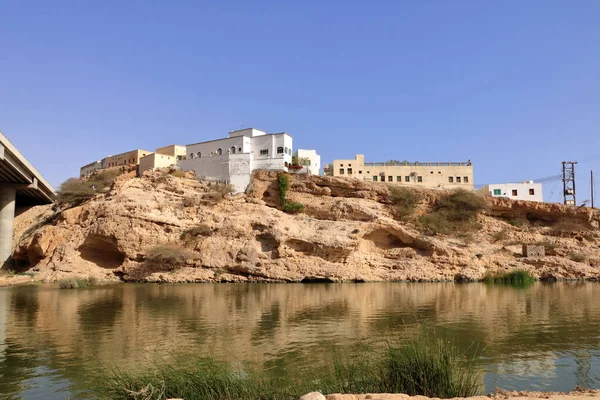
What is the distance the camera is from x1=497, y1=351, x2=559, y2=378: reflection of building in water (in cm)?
895

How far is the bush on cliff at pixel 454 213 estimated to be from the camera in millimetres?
37500

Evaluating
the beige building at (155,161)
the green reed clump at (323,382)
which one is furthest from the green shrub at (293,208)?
the green reed clump at (323,382)

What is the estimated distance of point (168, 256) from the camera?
101ft

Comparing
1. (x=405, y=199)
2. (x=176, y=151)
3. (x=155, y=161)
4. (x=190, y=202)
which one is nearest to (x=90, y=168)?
(x=176, y=151)

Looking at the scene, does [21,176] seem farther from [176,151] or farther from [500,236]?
[500,236]

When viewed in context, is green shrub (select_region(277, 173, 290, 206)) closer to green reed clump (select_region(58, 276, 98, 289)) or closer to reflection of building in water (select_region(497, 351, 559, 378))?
green reed clump (select_region(58, 276, 98, 289))

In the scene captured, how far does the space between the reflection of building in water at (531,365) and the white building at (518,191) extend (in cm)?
4304

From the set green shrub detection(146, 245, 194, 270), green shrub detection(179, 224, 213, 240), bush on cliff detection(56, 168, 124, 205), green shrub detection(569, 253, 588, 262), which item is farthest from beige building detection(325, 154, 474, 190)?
bush on cliff detection(56, 168, 124, 205)

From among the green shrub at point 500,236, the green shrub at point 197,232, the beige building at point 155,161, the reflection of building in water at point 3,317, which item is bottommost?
the reflection of building in water at point 3,317

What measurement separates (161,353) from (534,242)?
116ft

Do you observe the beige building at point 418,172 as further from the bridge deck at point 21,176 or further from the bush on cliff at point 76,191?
the bridge deck at point 21,176

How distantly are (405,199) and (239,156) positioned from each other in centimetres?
1642

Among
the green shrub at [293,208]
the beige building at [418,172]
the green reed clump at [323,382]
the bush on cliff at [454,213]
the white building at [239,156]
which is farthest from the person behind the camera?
the beige building at [418,172]

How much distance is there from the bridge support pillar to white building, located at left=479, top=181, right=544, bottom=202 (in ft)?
152
